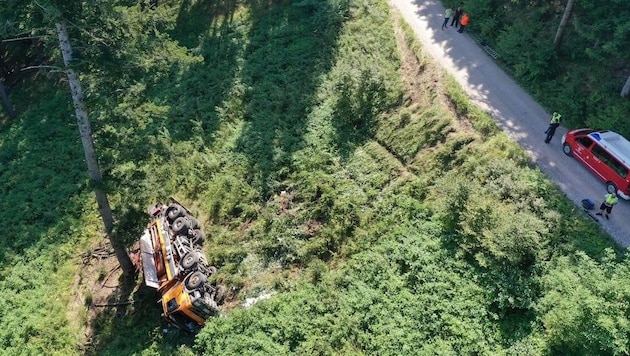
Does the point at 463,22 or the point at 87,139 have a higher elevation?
the point at 463,22

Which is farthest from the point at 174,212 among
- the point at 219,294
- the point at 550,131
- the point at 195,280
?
the point at 550,131

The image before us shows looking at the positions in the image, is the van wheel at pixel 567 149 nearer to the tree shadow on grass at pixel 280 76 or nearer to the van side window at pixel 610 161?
the van side window at pixel 610 161

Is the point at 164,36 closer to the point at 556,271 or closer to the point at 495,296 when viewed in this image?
the point at 495,296

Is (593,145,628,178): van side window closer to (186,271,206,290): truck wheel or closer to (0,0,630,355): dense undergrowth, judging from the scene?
(0,0,630,355): dense undergrowth

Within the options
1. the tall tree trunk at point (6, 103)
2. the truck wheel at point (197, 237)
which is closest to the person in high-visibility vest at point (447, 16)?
the truck wheel at point (197, 237)

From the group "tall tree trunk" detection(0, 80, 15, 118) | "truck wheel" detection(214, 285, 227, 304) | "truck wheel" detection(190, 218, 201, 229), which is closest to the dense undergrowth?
"truck wheel" detection(214, 285, 227, 304)

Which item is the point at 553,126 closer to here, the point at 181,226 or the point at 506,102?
the point at 506,102
